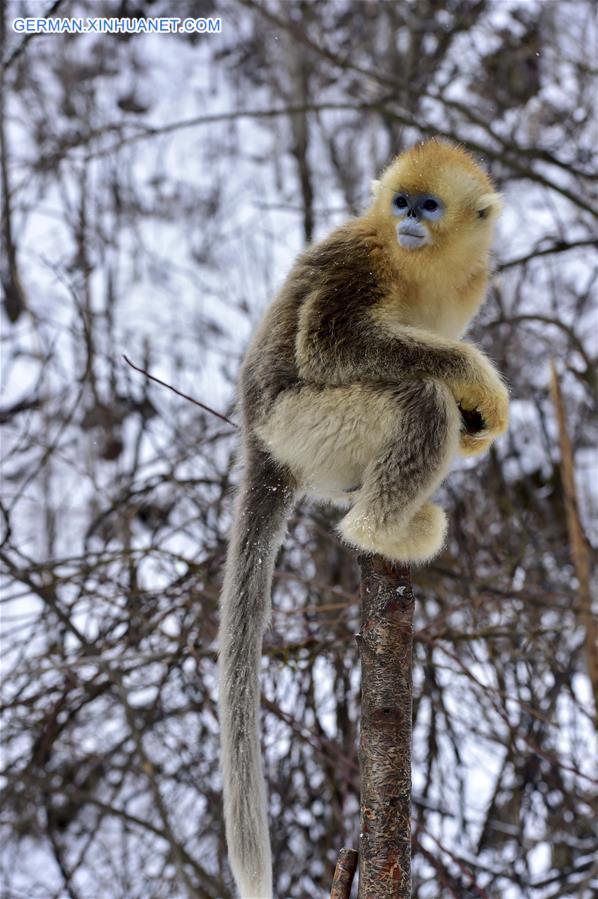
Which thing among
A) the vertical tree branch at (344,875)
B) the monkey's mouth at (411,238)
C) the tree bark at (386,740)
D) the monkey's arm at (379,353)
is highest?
the monkey's mouth at (411,238)

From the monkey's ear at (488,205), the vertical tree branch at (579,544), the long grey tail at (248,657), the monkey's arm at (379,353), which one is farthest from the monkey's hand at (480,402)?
the vertical tree branch at (579,544)

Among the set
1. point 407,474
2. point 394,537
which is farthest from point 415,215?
point 394,537

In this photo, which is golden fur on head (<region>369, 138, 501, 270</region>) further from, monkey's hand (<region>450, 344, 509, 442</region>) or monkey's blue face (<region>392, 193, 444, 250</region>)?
monkey's hand (<region>450, 344, 509, 442</region>)

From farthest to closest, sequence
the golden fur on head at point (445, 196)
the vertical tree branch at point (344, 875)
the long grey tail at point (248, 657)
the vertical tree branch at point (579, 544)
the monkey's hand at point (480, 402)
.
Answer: the vertical tree branch at point (579, 544)
the golden fur on head at point (445, 196)
the monkey's hand at point (480, 402)
the long grey tail at point (248, 657)
the vertical tree branch at point (344, 875)

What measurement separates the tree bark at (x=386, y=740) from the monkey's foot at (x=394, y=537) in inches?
3.1

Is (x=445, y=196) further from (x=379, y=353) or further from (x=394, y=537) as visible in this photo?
(x=394, y=537)

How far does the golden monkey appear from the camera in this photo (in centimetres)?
231

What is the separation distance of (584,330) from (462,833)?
4435mm

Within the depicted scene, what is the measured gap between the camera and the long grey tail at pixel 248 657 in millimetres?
2076

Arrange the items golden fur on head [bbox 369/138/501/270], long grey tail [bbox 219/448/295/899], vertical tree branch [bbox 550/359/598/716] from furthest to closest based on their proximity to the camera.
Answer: vertical tree branch [bbox 550/359/598/716]
golden fur on head [bbox 369/138/501/270]
long grey tail [bbox 219/448/295/899]

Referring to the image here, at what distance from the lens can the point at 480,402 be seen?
241cm

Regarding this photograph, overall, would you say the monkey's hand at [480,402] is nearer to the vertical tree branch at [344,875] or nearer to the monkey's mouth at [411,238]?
the monkey's mouth at [411,238]

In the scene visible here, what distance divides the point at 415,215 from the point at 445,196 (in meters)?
0.10

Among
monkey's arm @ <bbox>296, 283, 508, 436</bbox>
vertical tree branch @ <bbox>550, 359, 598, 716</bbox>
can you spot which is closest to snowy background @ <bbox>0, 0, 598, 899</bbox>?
vertical tree branch @ <bbox>550, 359, 598, 716</bbox>
